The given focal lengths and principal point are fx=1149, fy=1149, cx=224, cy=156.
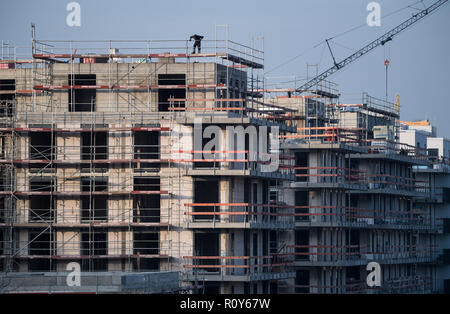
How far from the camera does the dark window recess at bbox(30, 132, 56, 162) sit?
263 ft

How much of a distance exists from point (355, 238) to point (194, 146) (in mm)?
29407

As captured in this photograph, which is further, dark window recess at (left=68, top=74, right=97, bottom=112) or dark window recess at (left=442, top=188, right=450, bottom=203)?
dark window recess at (left=442, top=188, right=450, bottom=203)

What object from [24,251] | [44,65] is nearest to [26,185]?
[24,251]

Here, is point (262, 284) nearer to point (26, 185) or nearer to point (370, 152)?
point (26, 185)

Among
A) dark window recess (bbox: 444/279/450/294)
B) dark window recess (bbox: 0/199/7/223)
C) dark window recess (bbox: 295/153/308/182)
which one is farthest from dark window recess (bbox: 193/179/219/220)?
dark window recess (bbox: 444/279/450/294)

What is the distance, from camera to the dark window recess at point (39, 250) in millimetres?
80062

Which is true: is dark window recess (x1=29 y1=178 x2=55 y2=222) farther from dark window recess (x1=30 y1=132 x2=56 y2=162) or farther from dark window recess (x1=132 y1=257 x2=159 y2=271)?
dark window recess (x1=132 y1=257 x2=159 y2=271)

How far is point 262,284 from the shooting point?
3243 inches

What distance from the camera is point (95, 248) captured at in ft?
261

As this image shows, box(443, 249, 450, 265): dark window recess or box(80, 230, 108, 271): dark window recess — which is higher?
box(80, 230, 108, 271): dark window recess

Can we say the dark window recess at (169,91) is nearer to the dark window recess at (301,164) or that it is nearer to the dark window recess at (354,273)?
the dark window recess at (301,164)

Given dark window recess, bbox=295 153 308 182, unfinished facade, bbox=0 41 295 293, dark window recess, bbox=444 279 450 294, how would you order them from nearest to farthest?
unfinished facade, bbox=0 41 295 293 → dark window recess, bbox=295 153 308 182 → dark window recess, bbox=444 279 450 294

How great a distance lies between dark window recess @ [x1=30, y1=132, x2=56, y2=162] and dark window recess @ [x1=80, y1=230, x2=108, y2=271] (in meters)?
6.19

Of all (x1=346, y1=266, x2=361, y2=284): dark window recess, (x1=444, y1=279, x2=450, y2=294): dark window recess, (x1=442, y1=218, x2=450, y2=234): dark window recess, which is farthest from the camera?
(x1=442, y1=218, x2=450, y2=234): dark window recess
